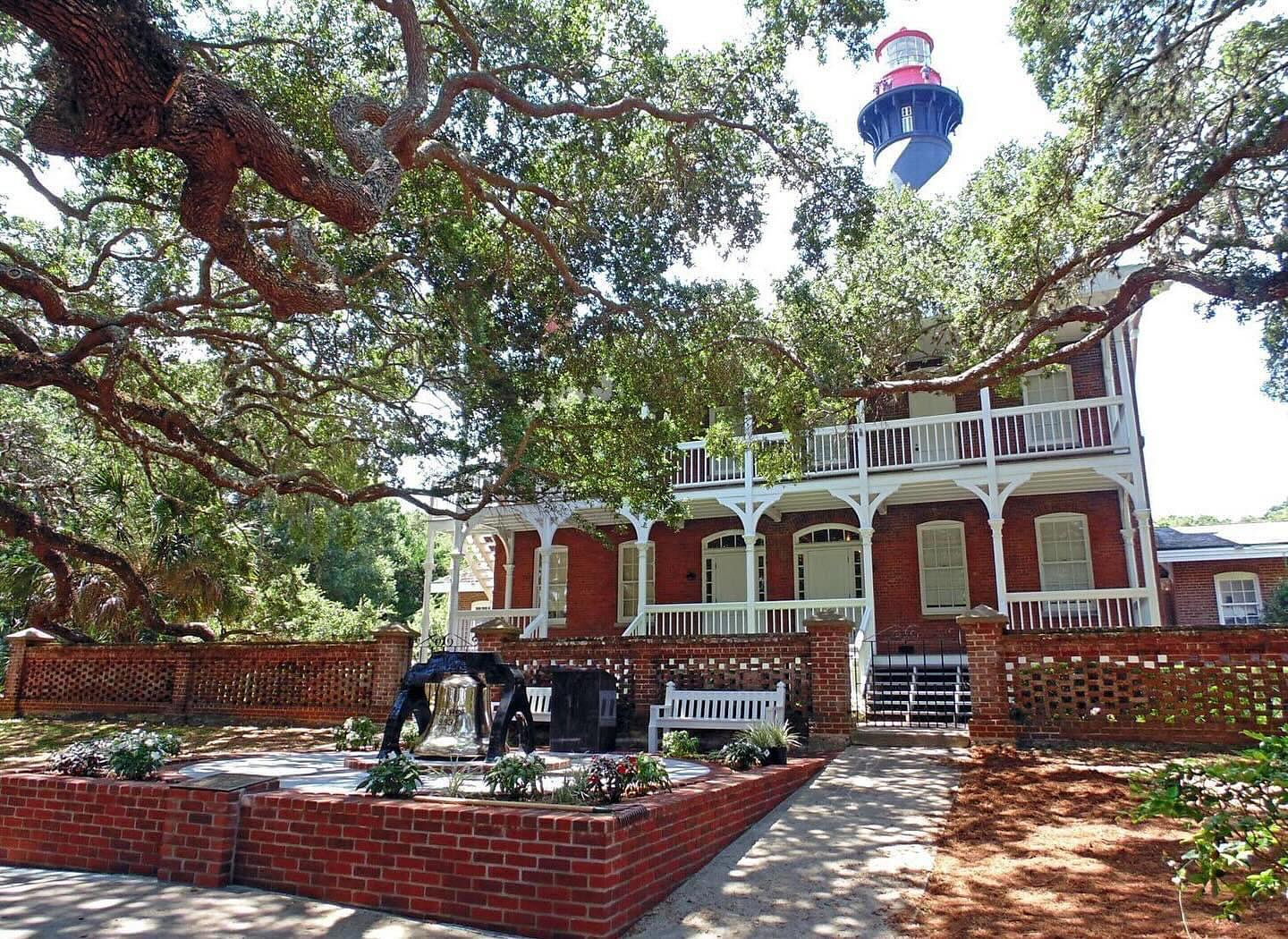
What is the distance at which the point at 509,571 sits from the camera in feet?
69.3

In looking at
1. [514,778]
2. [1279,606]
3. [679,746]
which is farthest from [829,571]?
[514,778]

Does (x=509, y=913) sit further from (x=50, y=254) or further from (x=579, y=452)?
(x=50, y=254)

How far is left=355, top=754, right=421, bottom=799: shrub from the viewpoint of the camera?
17.4 ft

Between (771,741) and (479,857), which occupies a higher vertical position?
(771,741)

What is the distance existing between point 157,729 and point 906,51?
4417 centimetres

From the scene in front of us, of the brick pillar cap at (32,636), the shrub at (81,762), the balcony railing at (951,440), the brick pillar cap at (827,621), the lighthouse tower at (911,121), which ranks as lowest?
the shrub at (81,762)

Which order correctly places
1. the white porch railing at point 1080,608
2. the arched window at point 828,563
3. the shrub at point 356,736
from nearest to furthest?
the shrub at point 356,736 → the white porch railing at point 1080,608 → the arched window at point 828,563

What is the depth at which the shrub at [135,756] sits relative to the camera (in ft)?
19.6

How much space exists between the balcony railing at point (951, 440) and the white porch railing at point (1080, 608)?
2.61 meters

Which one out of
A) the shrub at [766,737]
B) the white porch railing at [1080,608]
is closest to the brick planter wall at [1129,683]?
the shrub at [766,737]

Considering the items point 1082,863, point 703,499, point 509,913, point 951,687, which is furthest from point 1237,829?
point 703,499

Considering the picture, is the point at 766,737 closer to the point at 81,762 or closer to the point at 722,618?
the point at 81,762

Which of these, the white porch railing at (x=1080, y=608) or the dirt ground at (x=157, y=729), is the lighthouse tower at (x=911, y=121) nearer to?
the white porch railing at (x=1080, y=608)

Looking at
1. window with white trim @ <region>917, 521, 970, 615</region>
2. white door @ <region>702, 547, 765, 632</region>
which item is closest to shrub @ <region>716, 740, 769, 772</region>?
window with white trim @ <region>917, 521, 970, 615</region>
